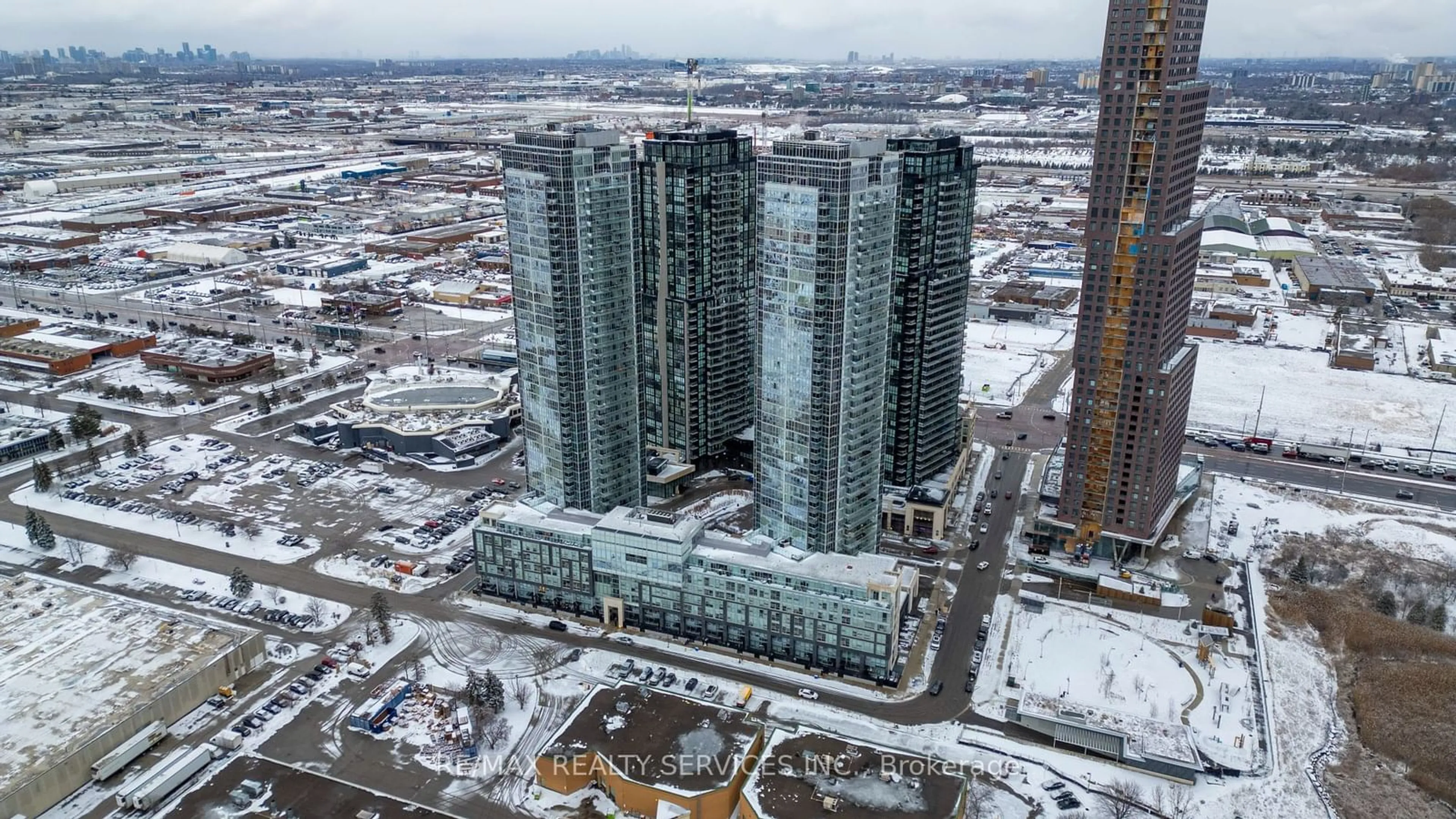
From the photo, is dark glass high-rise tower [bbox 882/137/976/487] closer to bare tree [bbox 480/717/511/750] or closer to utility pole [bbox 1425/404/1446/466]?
bare tree [bbox 480/717/511/750]

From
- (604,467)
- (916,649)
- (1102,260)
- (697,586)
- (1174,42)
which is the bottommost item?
(916,649)

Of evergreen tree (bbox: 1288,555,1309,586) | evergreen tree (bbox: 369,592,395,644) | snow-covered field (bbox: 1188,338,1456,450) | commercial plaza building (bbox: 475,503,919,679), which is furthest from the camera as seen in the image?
snow-covered field (bbox: 1188,338,1456,450)

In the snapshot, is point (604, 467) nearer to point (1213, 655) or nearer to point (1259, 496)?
point (1213, 655)

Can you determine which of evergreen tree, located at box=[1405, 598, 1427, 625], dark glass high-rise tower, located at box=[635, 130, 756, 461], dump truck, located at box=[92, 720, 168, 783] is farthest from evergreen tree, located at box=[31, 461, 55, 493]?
evergreen tree, located at box=[1405, 598, 1427, 625]

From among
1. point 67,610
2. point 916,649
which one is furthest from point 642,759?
point 67,610

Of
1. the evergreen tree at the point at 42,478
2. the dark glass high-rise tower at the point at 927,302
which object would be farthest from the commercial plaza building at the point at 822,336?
the evergreen tree at the point at 42,478

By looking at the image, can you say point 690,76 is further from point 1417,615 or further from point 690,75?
point 1417,615
